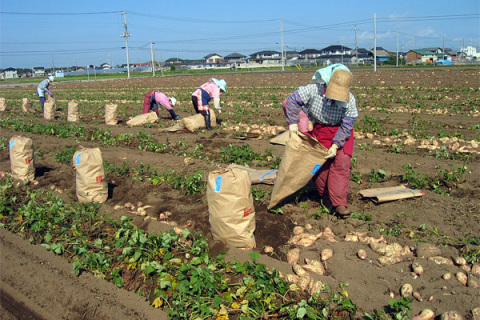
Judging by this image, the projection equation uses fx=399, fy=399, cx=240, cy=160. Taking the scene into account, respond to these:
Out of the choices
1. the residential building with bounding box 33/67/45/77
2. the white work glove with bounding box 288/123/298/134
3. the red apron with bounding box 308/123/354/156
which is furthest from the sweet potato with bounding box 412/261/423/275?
the residential building with bounding box 33/67/45/77

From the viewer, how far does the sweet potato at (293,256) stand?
359 centimetres

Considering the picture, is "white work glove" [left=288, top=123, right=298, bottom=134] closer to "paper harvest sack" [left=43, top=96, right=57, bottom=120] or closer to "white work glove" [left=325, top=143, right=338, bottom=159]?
"white work glove" [left=325, top=143, right=338, bottom=159]

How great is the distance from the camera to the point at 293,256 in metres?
3.62

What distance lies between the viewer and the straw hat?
151 inches

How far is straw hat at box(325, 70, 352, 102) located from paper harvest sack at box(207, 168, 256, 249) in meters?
1.16

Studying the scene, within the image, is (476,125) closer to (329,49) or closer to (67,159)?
(67,159)

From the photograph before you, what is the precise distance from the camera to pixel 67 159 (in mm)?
7141

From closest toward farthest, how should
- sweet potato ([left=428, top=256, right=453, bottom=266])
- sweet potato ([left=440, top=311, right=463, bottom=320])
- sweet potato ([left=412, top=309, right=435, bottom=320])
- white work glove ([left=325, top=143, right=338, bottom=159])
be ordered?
sweet potato ([left=440, top=311, right=463, bottom=320]) < sweet potato ([left=412, top=309, right=435, bottom=320]) < sweet potato ([left=428, top=256, right=453, bottom=266]) < white work glove ([left=325, top=143, right=338, bottom=159])

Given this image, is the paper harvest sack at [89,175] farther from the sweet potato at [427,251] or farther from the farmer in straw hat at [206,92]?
the farmer in straw hat at [206,92]

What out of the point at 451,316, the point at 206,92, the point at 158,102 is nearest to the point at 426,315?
the point at 451,316

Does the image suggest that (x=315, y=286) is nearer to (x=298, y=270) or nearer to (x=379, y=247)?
(x=298, y=270)

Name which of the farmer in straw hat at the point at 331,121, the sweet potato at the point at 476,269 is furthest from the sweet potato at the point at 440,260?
the farmer in straw hat at the point at 331,121

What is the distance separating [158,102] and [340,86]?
792cm

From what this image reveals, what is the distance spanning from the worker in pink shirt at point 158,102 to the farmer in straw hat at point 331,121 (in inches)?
264
